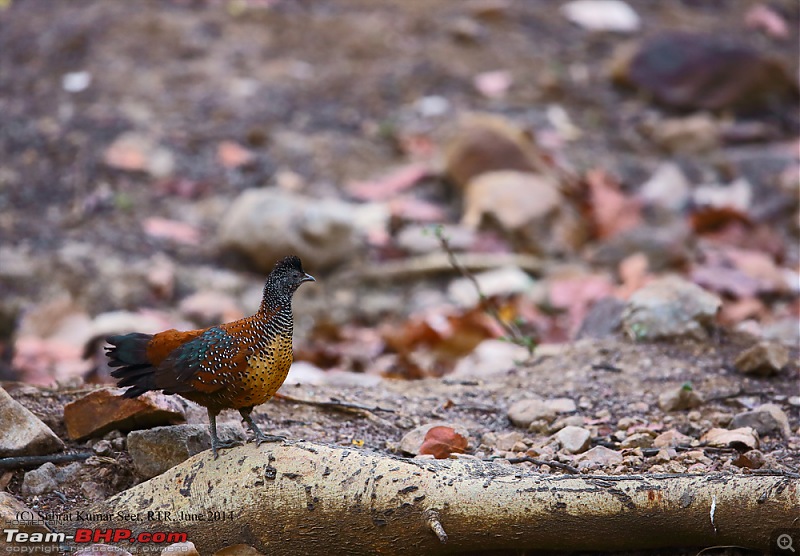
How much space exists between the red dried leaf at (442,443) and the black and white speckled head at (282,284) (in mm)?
724

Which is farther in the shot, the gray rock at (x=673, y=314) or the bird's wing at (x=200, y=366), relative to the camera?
the gray rock at (x=673, y=314)

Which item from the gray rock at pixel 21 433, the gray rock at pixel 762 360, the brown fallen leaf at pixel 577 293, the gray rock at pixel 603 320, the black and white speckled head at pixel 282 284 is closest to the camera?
the black and white speckled head at pixel 282 284

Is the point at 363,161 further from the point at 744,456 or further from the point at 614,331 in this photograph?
the point at 744,456

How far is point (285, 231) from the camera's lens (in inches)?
280

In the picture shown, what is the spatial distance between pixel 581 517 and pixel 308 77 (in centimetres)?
719

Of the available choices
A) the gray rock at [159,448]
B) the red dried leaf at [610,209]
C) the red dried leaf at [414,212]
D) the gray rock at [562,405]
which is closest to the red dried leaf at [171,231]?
the red dried leaf at [414,212]

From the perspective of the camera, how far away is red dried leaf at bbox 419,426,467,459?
350cm

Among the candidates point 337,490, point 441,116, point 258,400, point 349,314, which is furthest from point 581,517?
point 441,116

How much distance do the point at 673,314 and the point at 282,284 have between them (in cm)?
213

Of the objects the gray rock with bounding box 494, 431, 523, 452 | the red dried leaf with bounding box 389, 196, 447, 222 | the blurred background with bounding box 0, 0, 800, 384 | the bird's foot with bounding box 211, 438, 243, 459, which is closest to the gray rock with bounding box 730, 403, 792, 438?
the gray rock with bounding box 494, 431, 523, 452

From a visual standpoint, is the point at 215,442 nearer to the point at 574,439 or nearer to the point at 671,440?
the point at 574,439

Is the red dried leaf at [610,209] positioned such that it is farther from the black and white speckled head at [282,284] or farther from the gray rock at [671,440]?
the black and white speckled head at [282,284]

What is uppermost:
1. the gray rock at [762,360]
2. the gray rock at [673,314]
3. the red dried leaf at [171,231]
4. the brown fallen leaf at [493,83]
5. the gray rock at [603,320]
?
the gray rock at [762,360]

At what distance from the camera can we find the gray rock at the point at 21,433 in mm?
3348
